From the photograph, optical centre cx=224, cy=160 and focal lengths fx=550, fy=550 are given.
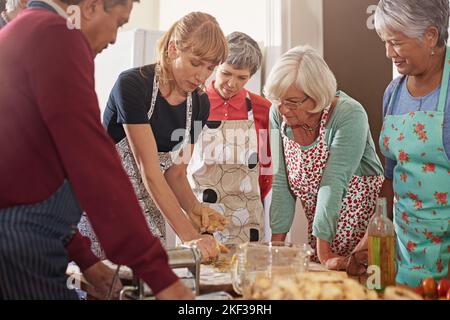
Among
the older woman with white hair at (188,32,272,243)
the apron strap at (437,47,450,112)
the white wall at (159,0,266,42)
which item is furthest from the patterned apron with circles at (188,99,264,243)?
the apron strap at (437,47,450,112)

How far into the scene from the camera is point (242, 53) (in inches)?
91.4

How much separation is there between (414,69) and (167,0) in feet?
9.73

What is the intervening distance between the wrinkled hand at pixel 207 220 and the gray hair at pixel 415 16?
772 millimetres

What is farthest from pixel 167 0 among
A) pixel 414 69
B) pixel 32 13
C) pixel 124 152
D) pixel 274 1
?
pixel 32 13

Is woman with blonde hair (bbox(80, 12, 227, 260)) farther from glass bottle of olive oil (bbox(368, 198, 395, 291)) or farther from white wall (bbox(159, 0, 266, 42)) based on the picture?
white wall (bbox(159, 0, 266, 42))

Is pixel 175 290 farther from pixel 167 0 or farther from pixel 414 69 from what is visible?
pixel 167 0

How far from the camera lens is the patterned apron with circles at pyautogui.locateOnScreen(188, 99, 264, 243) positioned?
93.4 inches

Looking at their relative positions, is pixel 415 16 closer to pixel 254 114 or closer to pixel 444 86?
pixel 444 86

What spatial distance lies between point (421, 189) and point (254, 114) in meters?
1.13

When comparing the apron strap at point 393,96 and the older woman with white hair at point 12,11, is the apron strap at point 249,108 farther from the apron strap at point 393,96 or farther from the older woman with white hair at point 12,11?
the older woman with white hair at point 12,11

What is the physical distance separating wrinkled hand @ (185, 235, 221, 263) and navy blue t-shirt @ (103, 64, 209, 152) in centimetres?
44

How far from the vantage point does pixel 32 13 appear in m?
0.88

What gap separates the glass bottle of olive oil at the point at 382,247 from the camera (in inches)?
48.2
